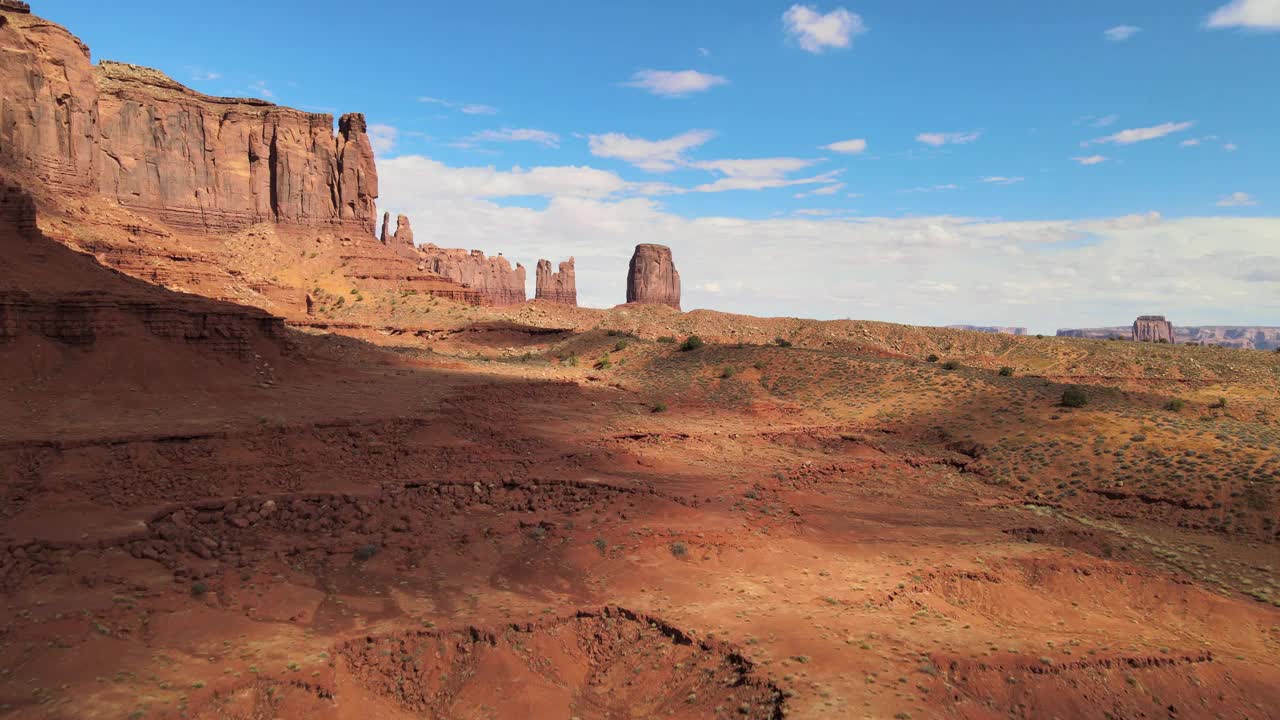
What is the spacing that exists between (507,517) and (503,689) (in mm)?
5676

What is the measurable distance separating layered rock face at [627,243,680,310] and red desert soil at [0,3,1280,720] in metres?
90.8

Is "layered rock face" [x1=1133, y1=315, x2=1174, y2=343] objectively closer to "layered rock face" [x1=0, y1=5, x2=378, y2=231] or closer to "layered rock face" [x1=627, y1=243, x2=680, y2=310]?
"layered rock face" [x1=627, y1=243, x2=680, y2=310]

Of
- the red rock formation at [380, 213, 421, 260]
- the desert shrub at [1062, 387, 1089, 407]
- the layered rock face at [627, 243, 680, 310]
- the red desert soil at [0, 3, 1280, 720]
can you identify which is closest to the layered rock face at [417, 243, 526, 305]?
the red rock formation at [380, 213, 421, 260]

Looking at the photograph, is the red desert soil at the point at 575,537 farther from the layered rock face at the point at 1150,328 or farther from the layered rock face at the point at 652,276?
the layered rock face at the point at 1150,328

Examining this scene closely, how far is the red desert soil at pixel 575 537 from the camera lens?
8438 mm

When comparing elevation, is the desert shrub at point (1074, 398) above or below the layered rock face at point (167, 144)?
below

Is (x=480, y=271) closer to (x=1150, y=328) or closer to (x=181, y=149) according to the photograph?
(x=181, y=149)

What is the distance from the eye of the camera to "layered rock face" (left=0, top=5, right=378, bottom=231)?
3784 centimetres

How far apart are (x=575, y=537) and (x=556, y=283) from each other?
130 meters

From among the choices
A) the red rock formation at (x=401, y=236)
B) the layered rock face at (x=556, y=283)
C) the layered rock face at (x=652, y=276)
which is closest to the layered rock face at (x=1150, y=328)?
the layered rock face at (x=652, y=276)

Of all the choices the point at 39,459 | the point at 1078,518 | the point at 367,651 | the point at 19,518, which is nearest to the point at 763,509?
the point at 1078,518

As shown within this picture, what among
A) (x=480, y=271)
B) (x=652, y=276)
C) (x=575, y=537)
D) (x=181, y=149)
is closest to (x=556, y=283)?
(x=480, y=271)

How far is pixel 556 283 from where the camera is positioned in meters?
140

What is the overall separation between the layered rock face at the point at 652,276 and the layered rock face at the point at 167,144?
59.6 metres
